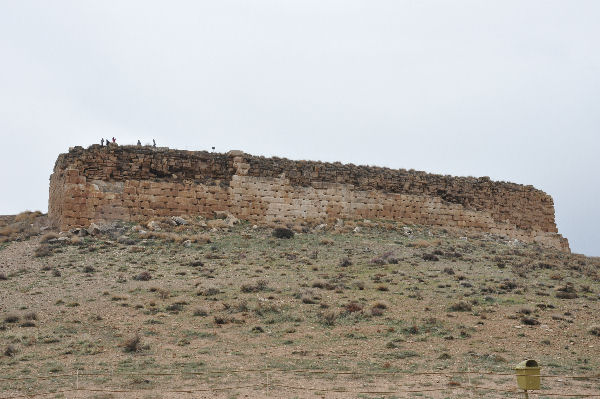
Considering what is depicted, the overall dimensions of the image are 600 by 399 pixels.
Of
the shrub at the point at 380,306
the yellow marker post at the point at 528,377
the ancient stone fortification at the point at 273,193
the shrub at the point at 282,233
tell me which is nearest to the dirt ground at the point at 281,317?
the shrub at the point at 380,306

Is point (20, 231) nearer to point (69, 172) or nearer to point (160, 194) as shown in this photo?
point (69, 172)

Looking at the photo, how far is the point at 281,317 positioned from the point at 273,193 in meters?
10.7

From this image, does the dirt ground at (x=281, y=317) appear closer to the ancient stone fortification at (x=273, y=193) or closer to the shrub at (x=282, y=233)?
the shrub at (x=282, y=233)

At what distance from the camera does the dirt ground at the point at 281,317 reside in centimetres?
1005

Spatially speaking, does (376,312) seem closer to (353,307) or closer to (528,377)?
(353,307)

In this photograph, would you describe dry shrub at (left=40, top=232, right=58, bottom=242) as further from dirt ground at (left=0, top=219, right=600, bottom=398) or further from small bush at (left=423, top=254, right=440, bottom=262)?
small bush at (left=423, top=254, right=440, bottom=262)

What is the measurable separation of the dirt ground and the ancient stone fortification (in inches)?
50.5

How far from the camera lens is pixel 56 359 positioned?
11.3m

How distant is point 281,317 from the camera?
13922 mm

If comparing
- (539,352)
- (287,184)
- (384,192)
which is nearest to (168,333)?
(539,352)

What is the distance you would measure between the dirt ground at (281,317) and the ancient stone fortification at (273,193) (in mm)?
1282

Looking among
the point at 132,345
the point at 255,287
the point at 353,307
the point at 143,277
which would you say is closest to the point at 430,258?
the point at 353,307

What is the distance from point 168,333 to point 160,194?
1045 cm

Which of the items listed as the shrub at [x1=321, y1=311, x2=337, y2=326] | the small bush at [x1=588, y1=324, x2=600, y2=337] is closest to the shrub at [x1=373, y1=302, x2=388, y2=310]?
the shrub at [x1=321, y1=311, x2=337, y2=326]
